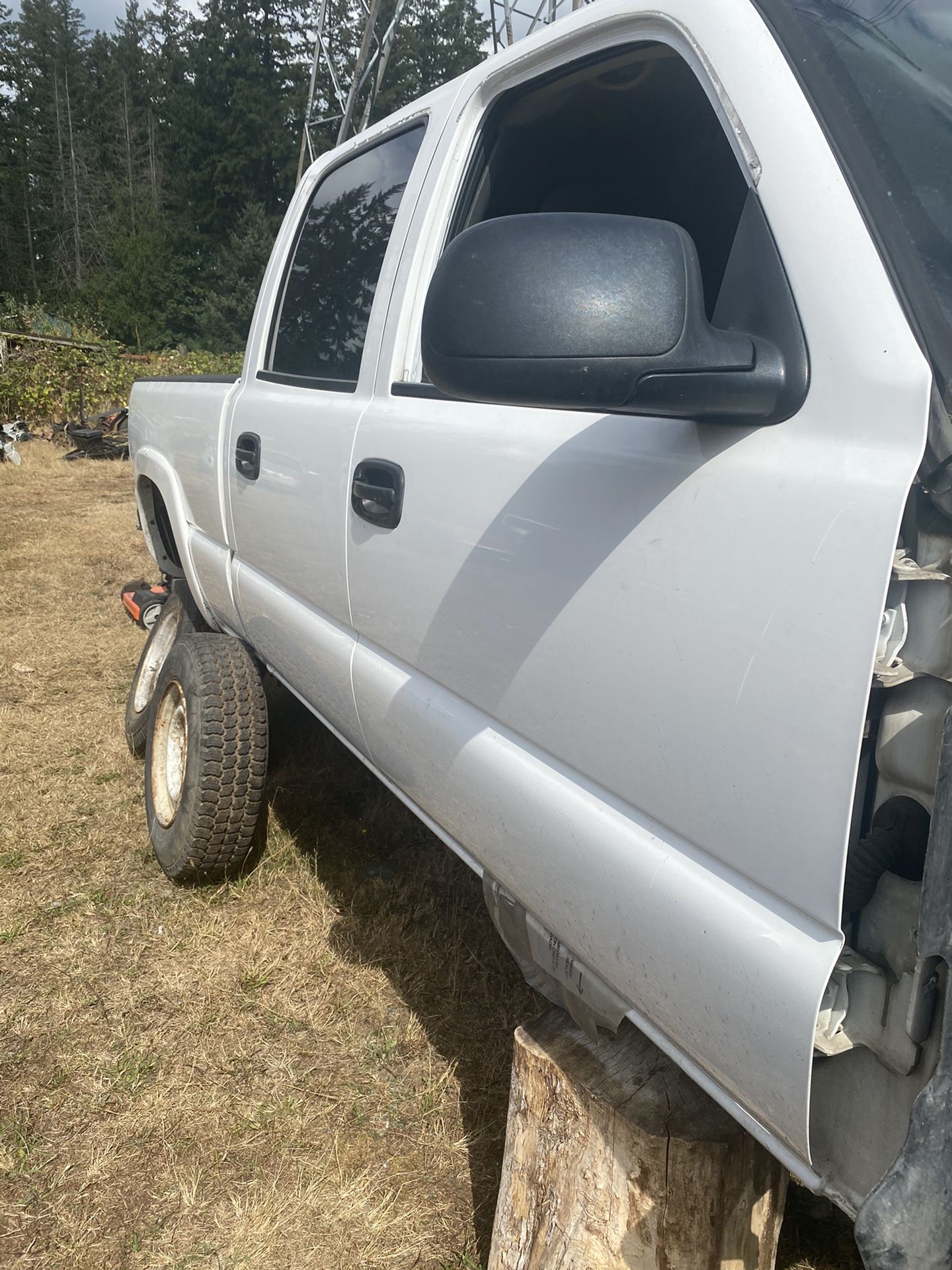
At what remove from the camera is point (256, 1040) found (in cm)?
264

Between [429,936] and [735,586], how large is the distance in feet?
7.18

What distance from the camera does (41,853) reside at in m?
3.51

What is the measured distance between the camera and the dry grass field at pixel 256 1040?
6.88 ft

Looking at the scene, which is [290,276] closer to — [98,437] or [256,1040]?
[256,1040]

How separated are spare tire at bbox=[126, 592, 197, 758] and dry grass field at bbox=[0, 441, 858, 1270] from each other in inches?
5.8

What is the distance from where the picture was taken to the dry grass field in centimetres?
210

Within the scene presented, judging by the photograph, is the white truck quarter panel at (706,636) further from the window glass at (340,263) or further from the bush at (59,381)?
the bush at (59,381)

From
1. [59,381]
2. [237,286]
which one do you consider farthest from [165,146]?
[59,381]

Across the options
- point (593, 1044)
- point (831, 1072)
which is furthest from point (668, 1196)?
point (831, 1072)

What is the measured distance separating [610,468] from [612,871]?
1.79 ft

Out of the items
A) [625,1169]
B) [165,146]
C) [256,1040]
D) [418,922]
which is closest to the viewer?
[625,1169]

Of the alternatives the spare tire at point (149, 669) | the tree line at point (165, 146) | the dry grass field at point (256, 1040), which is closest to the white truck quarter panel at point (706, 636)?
the dry grass field at point (256, 1040)

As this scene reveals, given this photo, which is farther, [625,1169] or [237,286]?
[237,286]

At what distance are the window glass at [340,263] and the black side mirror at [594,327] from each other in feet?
3.91
